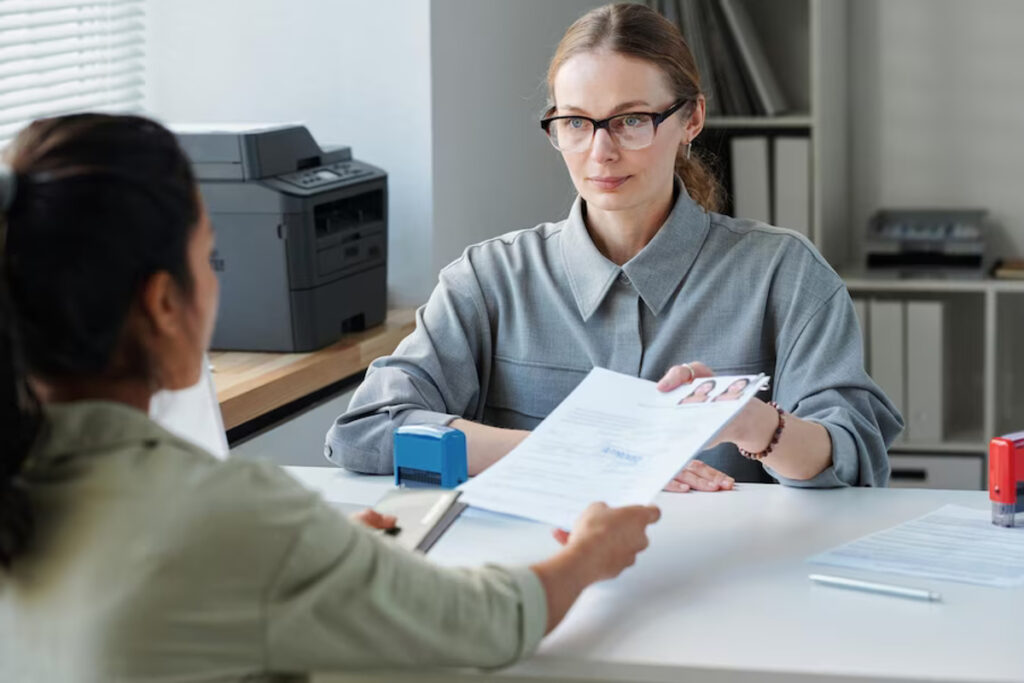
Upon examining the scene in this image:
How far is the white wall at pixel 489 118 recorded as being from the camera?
9.68 ft

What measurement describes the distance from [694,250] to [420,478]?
0.56m

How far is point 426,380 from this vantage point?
1.91 m

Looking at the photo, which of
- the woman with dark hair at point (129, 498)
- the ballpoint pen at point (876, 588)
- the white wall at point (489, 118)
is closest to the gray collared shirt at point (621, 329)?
the ballpoint pen at point (876, 588)

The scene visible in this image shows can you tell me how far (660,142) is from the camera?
6.25 feet

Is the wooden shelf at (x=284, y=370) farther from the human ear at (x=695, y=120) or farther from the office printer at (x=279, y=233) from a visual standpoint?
the human ear at (x=695, y=120)

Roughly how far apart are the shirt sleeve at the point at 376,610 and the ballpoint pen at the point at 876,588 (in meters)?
0.36

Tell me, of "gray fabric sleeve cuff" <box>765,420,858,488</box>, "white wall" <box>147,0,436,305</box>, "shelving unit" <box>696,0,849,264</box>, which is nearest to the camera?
"gray fabric sleeve cuff" <box>765,420,858,488</box>

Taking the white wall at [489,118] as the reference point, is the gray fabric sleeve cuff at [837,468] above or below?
below

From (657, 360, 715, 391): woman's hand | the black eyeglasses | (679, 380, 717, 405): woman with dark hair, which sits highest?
the black eyeglasses

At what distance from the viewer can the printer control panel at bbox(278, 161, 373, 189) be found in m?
2.65

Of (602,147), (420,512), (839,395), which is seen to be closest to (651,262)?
(602,147)

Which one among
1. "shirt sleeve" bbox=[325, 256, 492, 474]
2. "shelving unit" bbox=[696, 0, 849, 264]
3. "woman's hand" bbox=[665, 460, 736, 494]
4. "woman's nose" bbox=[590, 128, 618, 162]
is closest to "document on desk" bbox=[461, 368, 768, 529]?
"woman's hand" bbox=[665, 460, 736, 494]

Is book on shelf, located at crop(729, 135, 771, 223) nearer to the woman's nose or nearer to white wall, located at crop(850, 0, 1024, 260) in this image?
white wall, located at crop(850, 0, 1024, 260)

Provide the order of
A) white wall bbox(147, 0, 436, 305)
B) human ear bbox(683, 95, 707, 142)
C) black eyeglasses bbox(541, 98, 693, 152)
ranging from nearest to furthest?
black eyeglasses bbox(541, 98, 693, 152), human ear bbox(683, 95, 707, 142), white wall bbox(147, 0, 436, 305)
